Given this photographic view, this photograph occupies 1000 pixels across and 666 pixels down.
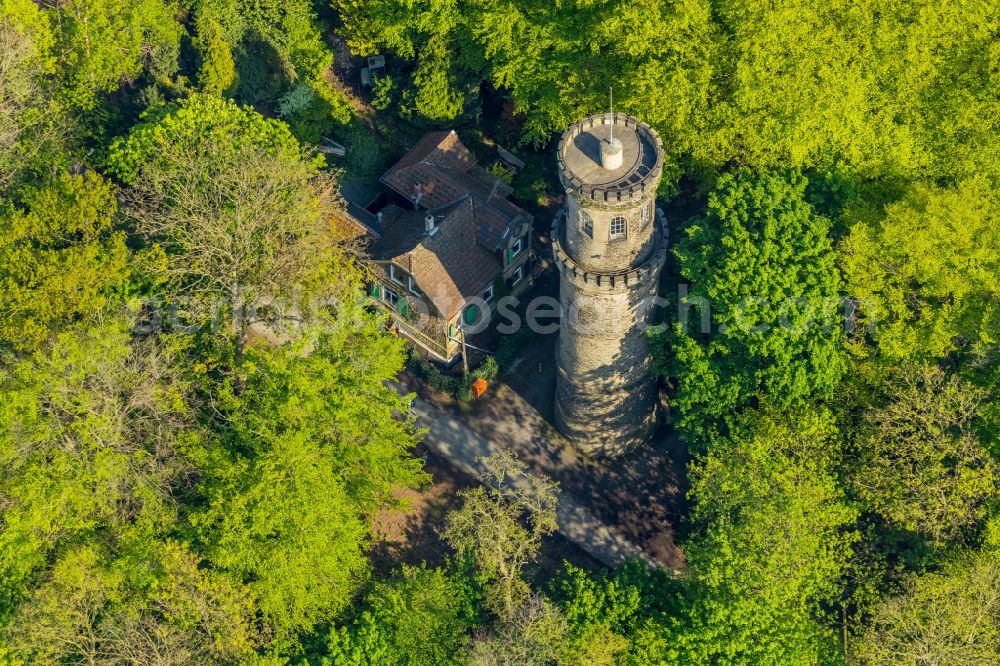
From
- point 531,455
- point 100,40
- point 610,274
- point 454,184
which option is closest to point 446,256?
point 454,184

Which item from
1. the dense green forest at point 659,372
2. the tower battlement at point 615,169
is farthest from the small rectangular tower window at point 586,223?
the dense green forest at point 659,372

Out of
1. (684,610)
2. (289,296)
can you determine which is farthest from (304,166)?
(684,610)

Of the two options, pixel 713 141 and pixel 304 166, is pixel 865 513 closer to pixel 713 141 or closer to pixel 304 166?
pixel 713 141

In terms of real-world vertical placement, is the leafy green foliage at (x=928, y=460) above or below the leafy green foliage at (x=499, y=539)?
above

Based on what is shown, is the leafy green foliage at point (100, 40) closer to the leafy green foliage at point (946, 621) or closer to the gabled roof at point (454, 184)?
the gabled roof at point (454, 184)

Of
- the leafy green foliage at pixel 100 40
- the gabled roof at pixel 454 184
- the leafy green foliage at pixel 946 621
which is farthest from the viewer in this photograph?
the gabled roof at pixel 454 184

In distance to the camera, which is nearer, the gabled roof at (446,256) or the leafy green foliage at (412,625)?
the leafy green foliage at (412,625)
